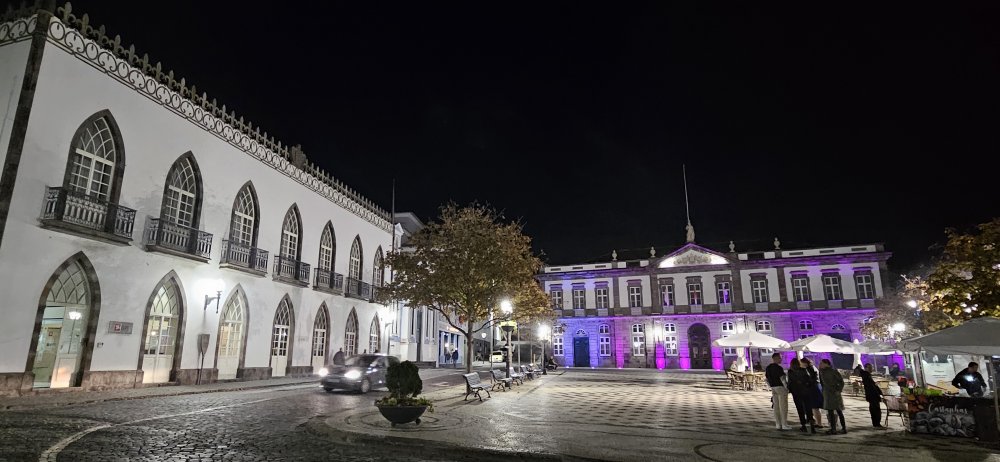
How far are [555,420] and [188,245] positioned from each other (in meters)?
15.3

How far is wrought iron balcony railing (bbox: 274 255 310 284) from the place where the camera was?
25078 millimetres

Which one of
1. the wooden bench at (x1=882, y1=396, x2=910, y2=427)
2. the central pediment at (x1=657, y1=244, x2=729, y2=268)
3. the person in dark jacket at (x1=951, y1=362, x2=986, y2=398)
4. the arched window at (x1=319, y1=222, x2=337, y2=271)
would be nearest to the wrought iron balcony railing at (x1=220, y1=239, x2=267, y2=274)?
the arched window at (x1=319, y1=222, x2=337, y2=271)

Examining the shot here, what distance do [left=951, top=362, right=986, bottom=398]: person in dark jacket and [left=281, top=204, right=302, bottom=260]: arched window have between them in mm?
24918

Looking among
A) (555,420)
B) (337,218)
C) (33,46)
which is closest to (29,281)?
(33,46)

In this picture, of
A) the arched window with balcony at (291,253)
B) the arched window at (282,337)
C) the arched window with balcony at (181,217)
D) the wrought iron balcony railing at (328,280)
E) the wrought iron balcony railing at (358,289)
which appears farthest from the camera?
the wrought iron balcony railing at (358,289)

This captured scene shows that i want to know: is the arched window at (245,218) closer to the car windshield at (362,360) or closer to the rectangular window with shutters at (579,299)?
the car windshield at (362,360)

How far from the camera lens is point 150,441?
8.68 m

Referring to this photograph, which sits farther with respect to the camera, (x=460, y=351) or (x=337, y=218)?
(x=460, y=351)

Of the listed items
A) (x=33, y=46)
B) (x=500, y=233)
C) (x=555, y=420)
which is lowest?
(x=555, y=420)

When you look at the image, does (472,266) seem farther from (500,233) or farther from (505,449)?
(505,449)

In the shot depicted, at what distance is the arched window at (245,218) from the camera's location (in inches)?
907

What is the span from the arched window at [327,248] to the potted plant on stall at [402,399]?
65.8ft

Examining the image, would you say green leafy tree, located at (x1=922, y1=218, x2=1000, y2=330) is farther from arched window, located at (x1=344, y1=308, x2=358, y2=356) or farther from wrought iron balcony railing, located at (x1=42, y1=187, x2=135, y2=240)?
arched window, located at (x1=344, y1=308, x2=358, y2=356)

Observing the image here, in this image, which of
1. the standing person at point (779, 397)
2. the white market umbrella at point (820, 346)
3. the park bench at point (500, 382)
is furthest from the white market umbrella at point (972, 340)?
the park bench at point (500, 382)
